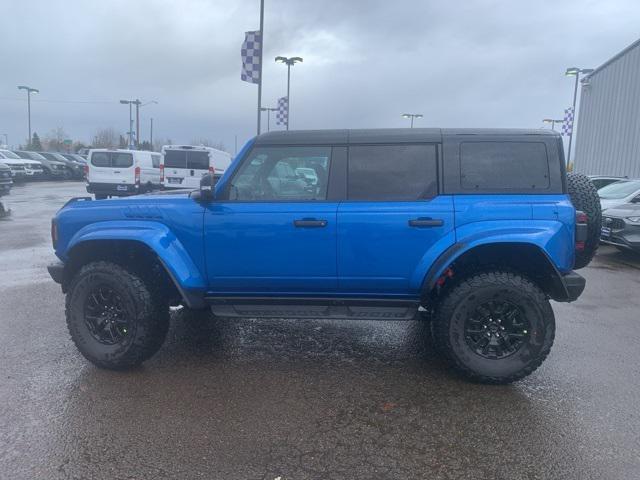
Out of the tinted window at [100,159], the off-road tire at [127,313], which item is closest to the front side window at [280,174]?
the off-road tire at [127,313]

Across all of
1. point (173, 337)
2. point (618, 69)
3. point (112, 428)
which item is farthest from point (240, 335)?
point (618, 69)

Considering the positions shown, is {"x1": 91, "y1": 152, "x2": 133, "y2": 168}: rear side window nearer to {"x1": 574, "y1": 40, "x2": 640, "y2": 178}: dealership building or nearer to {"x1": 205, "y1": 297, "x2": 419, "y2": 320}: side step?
{"x1": 205, "y1": 297, "x2": 419, "y2": 320}: side step

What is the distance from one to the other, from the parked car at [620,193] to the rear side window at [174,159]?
1252cm

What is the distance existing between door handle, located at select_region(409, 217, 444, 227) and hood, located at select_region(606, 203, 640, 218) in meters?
6.93

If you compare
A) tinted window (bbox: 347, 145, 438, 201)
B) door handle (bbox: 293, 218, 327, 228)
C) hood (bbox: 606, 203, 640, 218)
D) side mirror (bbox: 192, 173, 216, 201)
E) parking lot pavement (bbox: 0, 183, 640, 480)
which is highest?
tinted window (bbox: 347, 145, 438, 201)

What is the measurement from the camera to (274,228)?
4008 mm

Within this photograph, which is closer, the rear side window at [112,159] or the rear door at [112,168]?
the rear door at [112,168]

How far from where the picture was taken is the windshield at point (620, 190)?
1105 centimetres

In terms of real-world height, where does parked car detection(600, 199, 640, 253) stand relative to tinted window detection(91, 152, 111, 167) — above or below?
below

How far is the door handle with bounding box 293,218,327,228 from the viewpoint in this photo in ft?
13.0

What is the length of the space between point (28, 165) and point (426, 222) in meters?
30.4

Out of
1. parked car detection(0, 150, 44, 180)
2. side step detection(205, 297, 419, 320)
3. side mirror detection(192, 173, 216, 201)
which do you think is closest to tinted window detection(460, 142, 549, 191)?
side step detection(205, 297, 419, 320)

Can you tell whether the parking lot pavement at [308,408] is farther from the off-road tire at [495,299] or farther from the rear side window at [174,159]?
the rear side window at [174,159]

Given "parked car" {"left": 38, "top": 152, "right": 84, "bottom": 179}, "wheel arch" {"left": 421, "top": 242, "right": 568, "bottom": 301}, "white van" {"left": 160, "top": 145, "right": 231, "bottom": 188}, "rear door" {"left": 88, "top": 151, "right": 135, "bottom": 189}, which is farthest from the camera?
"parked car" {"left": 38, "top": 152, "right": 84, "bottom": 179}
